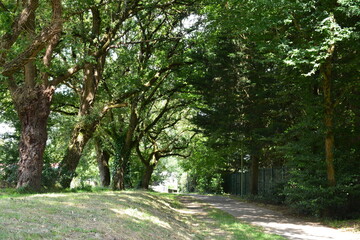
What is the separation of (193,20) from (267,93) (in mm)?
5762

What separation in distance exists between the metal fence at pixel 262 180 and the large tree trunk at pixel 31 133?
1273 centimetres

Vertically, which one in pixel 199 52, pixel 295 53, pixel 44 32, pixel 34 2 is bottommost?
pixel 295 53

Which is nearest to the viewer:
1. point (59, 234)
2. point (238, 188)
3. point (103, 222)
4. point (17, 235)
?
point (17, 235)

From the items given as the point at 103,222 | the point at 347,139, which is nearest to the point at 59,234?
the point at 103,222

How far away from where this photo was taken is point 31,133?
43.4ft

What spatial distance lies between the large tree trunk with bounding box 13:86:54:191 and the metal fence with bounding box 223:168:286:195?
12.7 metres

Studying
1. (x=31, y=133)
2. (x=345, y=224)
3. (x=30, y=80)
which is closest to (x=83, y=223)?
(x=31, y=133)

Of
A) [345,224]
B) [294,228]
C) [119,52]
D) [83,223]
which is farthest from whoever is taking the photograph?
[119,52]

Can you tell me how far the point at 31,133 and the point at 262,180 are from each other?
16.3m

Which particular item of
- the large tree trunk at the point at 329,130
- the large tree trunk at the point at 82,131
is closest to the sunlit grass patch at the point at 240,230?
the large tree trunk at the point at 329,130

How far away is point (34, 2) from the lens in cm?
1273

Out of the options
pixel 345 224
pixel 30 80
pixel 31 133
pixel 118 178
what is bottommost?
pixel 345 224

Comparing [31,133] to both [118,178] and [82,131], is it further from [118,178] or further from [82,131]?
[118,178]

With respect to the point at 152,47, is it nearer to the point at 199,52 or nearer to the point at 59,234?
the point at 199,52
